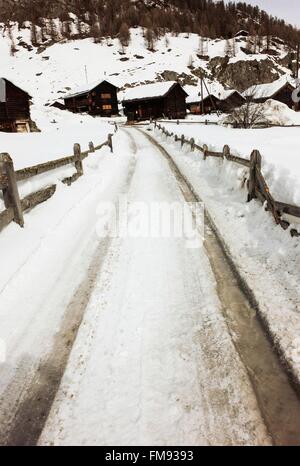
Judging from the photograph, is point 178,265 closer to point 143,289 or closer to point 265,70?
point 143,289

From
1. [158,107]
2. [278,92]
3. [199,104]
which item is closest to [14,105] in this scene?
[158,107]

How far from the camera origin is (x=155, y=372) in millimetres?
2535

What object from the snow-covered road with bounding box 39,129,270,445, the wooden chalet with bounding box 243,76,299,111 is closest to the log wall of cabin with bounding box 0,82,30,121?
the wooden chalet with bounding box 243,76,299,111

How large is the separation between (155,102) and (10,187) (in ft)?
196

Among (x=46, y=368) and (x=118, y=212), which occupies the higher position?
(x=118, y=212)

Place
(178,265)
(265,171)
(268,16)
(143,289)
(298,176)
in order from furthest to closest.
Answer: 1. (268,16)
2. (265,171)
3. (298,176)
4. (178,265)
5. (143,289)

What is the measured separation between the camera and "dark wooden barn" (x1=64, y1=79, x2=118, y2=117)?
66875 millimetres

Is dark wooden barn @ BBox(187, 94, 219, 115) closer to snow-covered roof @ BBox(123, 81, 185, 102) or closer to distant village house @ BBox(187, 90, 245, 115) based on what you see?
distant village house @ BBox(187, 90, 245, 115)

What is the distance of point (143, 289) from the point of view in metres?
3.71

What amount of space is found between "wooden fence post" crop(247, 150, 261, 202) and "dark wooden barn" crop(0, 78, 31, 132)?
39.8m

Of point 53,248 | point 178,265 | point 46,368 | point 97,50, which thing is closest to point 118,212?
point 53,248

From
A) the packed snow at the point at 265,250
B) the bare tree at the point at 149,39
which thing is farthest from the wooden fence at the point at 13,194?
the bare tree at the point at 149,39
